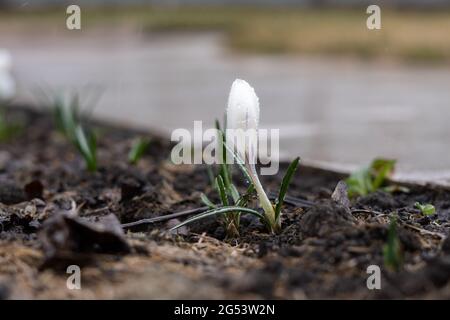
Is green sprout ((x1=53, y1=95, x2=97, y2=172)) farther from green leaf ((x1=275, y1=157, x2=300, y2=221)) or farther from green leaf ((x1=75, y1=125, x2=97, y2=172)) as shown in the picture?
green leaf ((x1=275, y1=157, x2=300, y2=221))

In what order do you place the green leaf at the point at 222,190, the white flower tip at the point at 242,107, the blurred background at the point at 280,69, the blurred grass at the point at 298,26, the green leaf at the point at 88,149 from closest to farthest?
1. the white flower tip at the point at 242,107
2. the green leaf at the point at 222,190
3. the green leaf at the point at 88,149
4. the blurred background at the point at 280,69
5. the blurred grass at the point at 298,26

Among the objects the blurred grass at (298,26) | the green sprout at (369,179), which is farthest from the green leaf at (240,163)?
the blurred grass at (298,26)

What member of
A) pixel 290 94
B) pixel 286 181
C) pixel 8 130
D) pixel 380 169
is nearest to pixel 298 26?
pixel 290 94

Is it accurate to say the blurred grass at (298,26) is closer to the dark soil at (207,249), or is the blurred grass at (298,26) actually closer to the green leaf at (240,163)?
the dark soil at (207,249)

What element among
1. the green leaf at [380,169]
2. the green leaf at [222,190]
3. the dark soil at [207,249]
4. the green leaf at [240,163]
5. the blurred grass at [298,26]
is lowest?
the dark soil at [207,249]

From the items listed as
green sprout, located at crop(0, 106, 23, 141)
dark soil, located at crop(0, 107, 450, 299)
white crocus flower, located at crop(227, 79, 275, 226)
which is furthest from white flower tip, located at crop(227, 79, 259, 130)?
green sprout, located at crop(0, 106, 23, 141)
